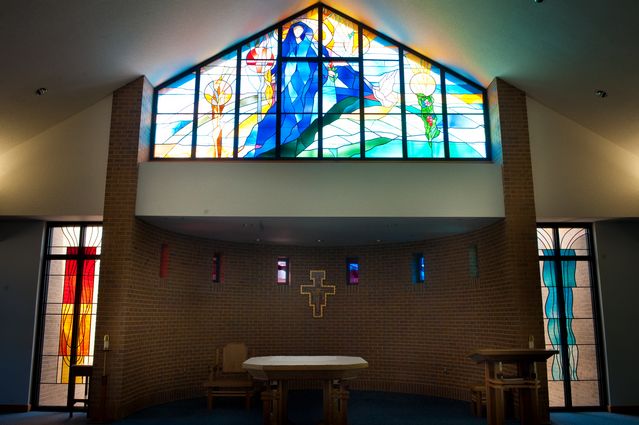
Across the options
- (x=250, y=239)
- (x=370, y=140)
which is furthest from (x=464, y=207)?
(x=250, y=239)

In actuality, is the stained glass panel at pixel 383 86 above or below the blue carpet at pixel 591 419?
above

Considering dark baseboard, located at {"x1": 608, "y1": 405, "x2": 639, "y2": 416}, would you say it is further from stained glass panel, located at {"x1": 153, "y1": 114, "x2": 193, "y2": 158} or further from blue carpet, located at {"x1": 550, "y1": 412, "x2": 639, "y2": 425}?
stained glass panel, located at {"x1": 153, "y1": 114, "x2": 193, "y2": 158}

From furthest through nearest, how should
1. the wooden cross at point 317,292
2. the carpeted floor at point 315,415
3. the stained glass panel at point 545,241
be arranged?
the wooden cross at point 317,292 → the stained glass panel at point 545,241 → the carpeted floor at point 315,415

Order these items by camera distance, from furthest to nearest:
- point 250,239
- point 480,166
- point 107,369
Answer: point 250,239 → point 480,166 → point 107,369

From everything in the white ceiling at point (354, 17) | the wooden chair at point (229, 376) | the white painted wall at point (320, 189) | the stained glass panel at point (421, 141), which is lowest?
the wooden chair at point (229, 376)

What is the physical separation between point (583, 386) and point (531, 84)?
4.63 metres

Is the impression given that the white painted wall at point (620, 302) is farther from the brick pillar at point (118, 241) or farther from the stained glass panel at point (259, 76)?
the brick pillar at point (118, 241)

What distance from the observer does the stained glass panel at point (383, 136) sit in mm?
9133

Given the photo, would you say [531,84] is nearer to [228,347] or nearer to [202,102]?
[202,102]

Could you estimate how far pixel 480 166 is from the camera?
875 cm

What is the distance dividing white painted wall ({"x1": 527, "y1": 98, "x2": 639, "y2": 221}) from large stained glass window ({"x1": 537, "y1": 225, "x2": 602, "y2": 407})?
67 centimetres

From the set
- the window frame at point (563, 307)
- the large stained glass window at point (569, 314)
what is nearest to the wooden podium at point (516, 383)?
the window frame at point (563, 307)

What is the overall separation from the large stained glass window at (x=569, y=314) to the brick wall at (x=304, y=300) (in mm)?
913

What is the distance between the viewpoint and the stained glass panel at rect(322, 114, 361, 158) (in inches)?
359
